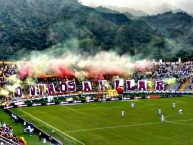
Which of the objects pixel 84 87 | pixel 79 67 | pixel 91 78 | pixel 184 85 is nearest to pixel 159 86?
pixel 184 85

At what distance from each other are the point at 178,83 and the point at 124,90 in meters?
13.8

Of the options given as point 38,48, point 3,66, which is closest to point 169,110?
point 3,66

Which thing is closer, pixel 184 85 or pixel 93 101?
pixel 93 101

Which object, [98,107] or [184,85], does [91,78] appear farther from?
[98,107]

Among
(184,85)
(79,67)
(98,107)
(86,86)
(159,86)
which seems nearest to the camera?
(98,107)

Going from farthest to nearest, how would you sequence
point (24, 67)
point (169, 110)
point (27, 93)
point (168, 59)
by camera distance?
1. point (168, 59)
2. point (24, 67)
3. point (27, 93)
4. point (169, 110)

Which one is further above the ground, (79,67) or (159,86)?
(79,67)

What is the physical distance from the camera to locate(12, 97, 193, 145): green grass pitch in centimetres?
4975

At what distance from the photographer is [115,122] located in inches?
2359

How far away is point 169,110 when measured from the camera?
70.7 m

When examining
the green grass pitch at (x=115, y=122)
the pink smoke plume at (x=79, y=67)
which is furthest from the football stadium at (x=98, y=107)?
the pink smoke plume at (x=79, y=67)

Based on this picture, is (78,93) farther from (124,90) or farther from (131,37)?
(131,37)

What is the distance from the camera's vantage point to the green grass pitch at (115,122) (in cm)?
4975

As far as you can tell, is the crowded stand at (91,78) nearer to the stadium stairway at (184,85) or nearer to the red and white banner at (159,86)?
the stadium stairway at (184,85)
